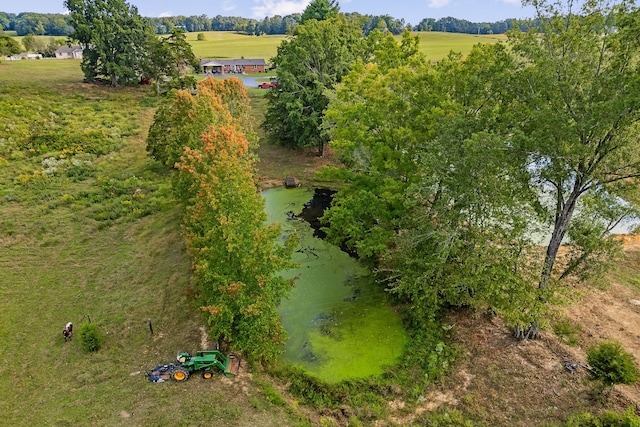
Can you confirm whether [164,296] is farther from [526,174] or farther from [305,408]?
[526,174]

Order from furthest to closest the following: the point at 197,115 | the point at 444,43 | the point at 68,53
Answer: the point at 444,43, the point at 68,53, the point at 197,115

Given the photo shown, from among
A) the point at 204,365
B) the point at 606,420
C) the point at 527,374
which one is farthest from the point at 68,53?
the point at 606,420

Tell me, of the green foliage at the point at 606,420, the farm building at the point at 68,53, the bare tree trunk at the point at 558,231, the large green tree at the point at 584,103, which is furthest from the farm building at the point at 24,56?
the green foliage at the point at 606,420

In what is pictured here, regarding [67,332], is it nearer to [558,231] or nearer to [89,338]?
[89,338]

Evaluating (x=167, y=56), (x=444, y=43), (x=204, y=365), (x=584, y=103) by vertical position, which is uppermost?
(x=444, y=43)

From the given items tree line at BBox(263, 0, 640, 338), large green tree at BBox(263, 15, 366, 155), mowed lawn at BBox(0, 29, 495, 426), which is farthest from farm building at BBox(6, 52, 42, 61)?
tree line at BBox(263, 0, 640, 338)

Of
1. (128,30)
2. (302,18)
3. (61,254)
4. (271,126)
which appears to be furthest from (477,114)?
(128,30)
